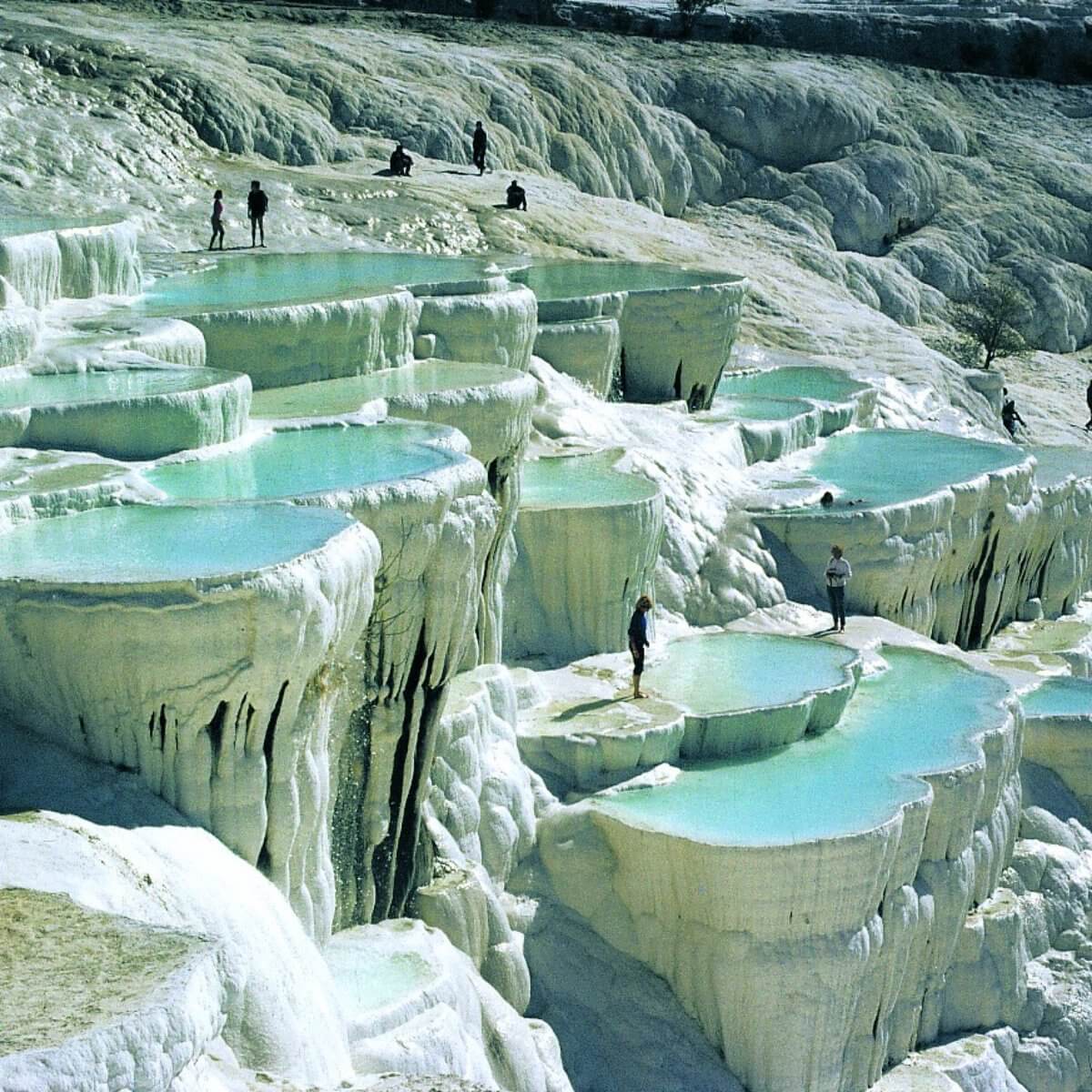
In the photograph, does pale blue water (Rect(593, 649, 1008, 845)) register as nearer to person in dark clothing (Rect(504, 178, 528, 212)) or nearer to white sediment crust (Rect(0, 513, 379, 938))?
white sediment crust (Rect(0, 513, 379, 938))

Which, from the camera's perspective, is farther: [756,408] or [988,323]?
[988,323]

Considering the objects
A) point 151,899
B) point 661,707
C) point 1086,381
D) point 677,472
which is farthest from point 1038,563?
point 151,899

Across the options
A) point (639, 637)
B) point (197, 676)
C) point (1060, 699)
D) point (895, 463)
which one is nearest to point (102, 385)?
point (197, 676)

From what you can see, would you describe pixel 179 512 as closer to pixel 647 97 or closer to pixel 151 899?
pixel 151 899

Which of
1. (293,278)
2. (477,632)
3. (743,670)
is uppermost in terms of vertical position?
(293,278)

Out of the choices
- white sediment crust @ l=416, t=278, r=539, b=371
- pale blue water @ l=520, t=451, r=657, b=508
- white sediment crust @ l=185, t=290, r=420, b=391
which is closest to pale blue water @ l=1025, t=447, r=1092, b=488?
pale blue water @ l=520, t=451, r=657, b=508

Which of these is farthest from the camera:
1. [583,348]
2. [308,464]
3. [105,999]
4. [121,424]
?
[583,348]

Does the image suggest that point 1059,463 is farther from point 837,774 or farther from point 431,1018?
point 431,1018
